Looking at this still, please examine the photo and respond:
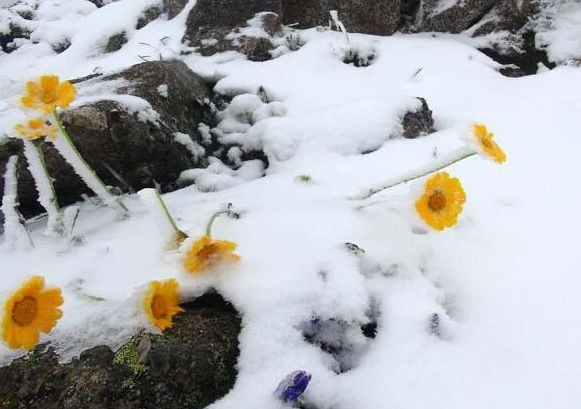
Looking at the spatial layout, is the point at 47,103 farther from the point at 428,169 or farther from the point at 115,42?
the point at 115,42

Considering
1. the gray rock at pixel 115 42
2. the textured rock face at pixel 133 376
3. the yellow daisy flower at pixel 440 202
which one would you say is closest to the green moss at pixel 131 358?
the textured rock face at pixel 133 376

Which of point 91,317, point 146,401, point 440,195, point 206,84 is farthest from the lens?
point 206,84

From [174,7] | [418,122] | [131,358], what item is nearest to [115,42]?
[174,7]

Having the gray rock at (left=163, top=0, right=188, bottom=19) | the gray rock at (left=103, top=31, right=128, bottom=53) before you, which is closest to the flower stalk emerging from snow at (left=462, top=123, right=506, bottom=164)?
the gray rock at (left=163, top=0, right=188, bottom=19)

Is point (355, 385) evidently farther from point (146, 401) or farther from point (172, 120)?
point (172, 120)

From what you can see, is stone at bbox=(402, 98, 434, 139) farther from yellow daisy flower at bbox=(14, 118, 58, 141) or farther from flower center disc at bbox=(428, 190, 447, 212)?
yellow daisy flower at bbox=(14, 118, 58, 141)

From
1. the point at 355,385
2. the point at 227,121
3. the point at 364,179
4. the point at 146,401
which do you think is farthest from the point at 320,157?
the point at 146,401

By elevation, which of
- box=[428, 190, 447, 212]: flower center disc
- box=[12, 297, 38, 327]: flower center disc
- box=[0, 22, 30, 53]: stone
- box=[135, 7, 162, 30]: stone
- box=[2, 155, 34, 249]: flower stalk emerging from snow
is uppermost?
box=[428, 190, 447, 212]: flower center disc
